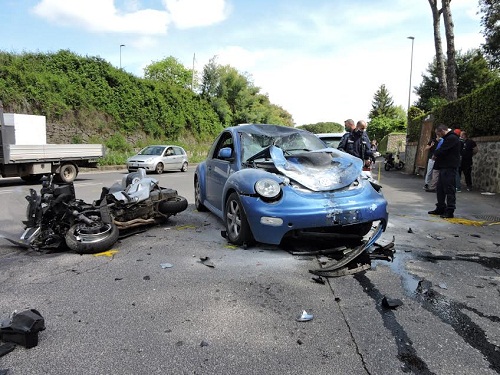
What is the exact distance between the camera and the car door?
5.82 m

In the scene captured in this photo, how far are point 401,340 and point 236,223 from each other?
2.59 meters

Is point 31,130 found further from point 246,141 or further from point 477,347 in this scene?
point 477,347

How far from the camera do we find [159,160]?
1958 centimetres

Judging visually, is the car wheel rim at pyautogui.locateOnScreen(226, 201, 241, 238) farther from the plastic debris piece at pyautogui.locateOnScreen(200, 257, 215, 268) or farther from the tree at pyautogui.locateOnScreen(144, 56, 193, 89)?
the tree at pyautogui.locateOnScreen(144, 56, 193, 89)

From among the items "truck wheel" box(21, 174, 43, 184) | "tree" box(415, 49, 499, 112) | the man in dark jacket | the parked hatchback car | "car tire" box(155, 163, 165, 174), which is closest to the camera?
the man in dark jacket

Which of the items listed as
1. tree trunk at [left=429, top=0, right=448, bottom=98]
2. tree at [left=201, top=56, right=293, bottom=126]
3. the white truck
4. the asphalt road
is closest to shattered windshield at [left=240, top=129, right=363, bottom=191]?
the asphalt road

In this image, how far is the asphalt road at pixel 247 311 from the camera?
2434 mm

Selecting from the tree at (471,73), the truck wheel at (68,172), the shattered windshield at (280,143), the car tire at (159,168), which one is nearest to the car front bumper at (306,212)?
the shattered windshield at (280,143)

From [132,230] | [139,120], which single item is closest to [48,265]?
[132,230]

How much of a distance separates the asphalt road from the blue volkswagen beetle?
1.27 ft

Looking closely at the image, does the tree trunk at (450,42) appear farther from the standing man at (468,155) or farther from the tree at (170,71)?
the tree at (170,71)

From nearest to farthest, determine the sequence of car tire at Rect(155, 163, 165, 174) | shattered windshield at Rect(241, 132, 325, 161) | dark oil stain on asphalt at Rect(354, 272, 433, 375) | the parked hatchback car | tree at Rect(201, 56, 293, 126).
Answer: dark oil stain on asphalt at Rect(354, 272, 433, 375) < shattered windshield at Rect(241, 132, 325, 161) < the parked hatchback car < car tire at Rect(155, 163, 165, 174) < tree at Rect(201, 56, 293, 126)

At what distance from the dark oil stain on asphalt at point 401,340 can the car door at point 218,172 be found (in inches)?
110

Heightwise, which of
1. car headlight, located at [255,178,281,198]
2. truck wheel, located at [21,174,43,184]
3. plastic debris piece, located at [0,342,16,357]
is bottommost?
truck wheel, located at [21,174,43,184]
